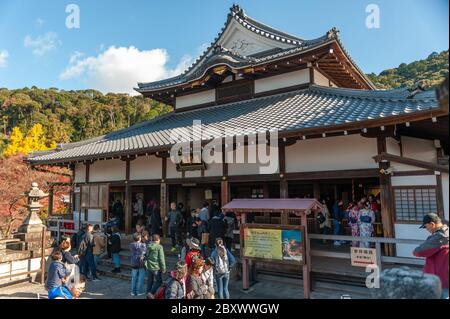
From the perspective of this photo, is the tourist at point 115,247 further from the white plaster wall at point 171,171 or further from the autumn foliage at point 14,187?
the autumn foliage at point 14,187

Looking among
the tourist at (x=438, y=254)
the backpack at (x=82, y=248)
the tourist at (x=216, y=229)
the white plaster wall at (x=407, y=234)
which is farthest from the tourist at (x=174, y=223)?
the tourist at (x=438, y=254)

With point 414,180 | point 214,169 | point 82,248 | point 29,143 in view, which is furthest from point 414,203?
point 29,143

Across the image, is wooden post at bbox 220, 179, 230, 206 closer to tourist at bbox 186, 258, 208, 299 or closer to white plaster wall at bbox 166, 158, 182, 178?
white plaster wall at bbox 166, 158, 182, 178

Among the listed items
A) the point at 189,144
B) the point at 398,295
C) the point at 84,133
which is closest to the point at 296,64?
the point at 189,144

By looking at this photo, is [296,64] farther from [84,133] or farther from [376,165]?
[84,133]

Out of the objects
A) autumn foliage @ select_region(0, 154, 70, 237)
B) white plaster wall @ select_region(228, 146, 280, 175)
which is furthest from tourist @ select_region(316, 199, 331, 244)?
autumn foliage @ select_region(0, 154, 70, 237)

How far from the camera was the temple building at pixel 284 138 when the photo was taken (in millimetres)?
7457

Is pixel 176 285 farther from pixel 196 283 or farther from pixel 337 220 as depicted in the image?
pixel 337 220

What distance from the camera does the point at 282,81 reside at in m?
12.5

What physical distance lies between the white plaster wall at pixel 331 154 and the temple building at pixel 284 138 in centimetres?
3

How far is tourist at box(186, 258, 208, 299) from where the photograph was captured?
5.59 metres

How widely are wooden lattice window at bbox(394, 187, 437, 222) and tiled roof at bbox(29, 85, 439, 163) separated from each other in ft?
6.51

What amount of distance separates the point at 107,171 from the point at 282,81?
28.3 ft

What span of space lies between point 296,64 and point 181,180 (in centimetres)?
629
